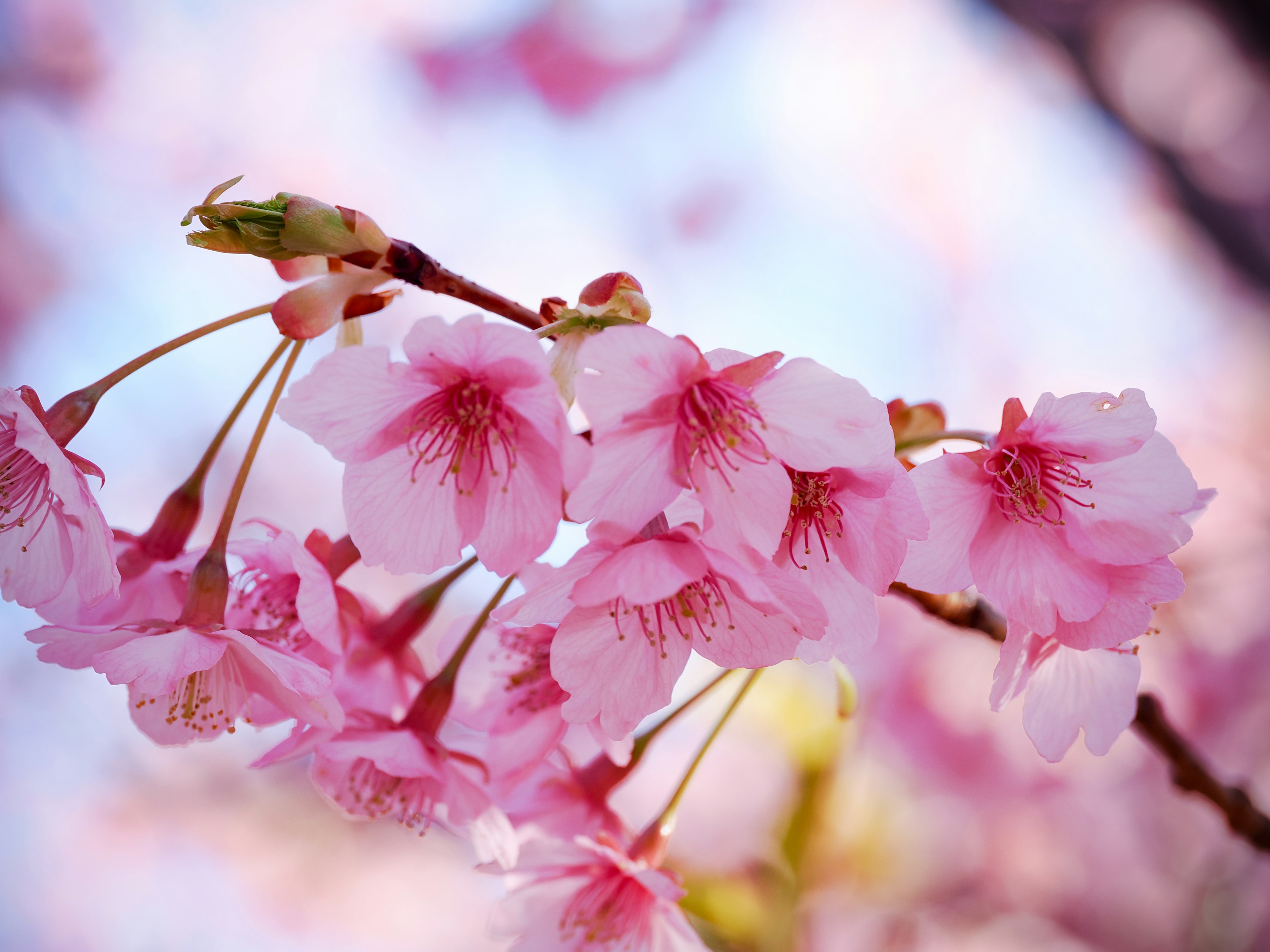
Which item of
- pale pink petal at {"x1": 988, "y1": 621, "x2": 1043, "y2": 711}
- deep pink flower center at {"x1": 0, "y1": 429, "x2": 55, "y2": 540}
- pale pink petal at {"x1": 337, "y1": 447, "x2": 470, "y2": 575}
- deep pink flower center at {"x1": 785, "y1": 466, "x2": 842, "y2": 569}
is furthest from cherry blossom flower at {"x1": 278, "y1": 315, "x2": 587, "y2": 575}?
pale pink petal at {"x1": 988, "y1": 621, "x2": 1043, "y2": 711}

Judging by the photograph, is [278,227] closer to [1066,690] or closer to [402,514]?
[402,514]

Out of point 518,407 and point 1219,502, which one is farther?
point 1219,502

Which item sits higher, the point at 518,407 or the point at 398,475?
the point at 518,407

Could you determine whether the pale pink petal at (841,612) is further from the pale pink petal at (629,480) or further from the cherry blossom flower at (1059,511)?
the pale pink petal at (629,480)

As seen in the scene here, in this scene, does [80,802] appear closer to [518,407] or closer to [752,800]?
[752,800]

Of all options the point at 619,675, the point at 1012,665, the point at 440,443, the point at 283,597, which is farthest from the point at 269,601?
the point at 1012,665

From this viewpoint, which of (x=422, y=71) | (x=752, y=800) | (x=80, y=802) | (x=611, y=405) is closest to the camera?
(x=611, y=405)

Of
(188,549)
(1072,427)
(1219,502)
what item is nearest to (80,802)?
(188,549)

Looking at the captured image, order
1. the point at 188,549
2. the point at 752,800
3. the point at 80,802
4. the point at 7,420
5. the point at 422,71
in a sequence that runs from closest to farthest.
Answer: the point at 7,420 → the point at 188,549 → the point at 752,800 → the point at 80,802 → the point at 422,71
